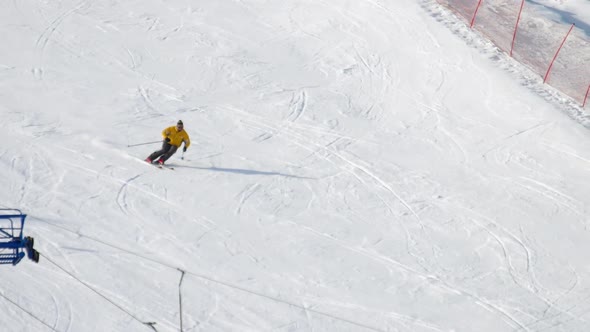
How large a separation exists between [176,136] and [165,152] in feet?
1.36

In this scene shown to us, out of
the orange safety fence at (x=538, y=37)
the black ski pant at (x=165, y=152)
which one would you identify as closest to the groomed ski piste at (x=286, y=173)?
the black ski pant at (x=165, y=152)

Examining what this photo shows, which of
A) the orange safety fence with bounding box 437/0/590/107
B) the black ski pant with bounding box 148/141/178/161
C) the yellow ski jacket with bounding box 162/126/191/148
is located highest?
the orange safety fence with bounding box 437/0/590/107

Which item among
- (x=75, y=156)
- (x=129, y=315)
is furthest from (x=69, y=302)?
(x=75, y=156)

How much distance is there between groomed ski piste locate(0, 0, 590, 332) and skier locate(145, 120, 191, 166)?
308mm

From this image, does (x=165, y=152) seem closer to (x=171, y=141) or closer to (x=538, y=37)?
(x=171, y=141)

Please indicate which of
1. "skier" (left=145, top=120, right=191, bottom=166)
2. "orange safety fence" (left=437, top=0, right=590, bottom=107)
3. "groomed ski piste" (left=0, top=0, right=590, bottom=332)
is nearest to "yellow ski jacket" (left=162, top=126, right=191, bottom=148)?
"skier" (left=145, top=120, right=191, bottom=166)

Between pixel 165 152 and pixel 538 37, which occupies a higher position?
pixel 538 37

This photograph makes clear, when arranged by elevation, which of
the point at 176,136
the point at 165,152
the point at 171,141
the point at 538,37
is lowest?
the point at 165,152

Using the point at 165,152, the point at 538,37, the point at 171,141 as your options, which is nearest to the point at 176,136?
the point at 171,141

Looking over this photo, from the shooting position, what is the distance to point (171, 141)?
52.8 ft

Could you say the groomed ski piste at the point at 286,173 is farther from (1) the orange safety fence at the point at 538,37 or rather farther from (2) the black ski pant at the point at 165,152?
(1) the orange safety fence at the point at 538,37

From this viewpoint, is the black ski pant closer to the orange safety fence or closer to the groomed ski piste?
the groomed ski piste

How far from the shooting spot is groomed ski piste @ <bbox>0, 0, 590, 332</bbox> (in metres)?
13.3

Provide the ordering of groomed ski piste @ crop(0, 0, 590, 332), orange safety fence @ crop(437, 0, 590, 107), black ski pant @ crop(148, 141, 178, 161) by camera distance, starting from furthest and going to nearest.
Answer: orange safety fence @ crop(437, 0, 590, 107) → black ski pant @ crop(148, 141, 178, 161) → groomed ski piste @ crop(0, 0, 590, 332)
